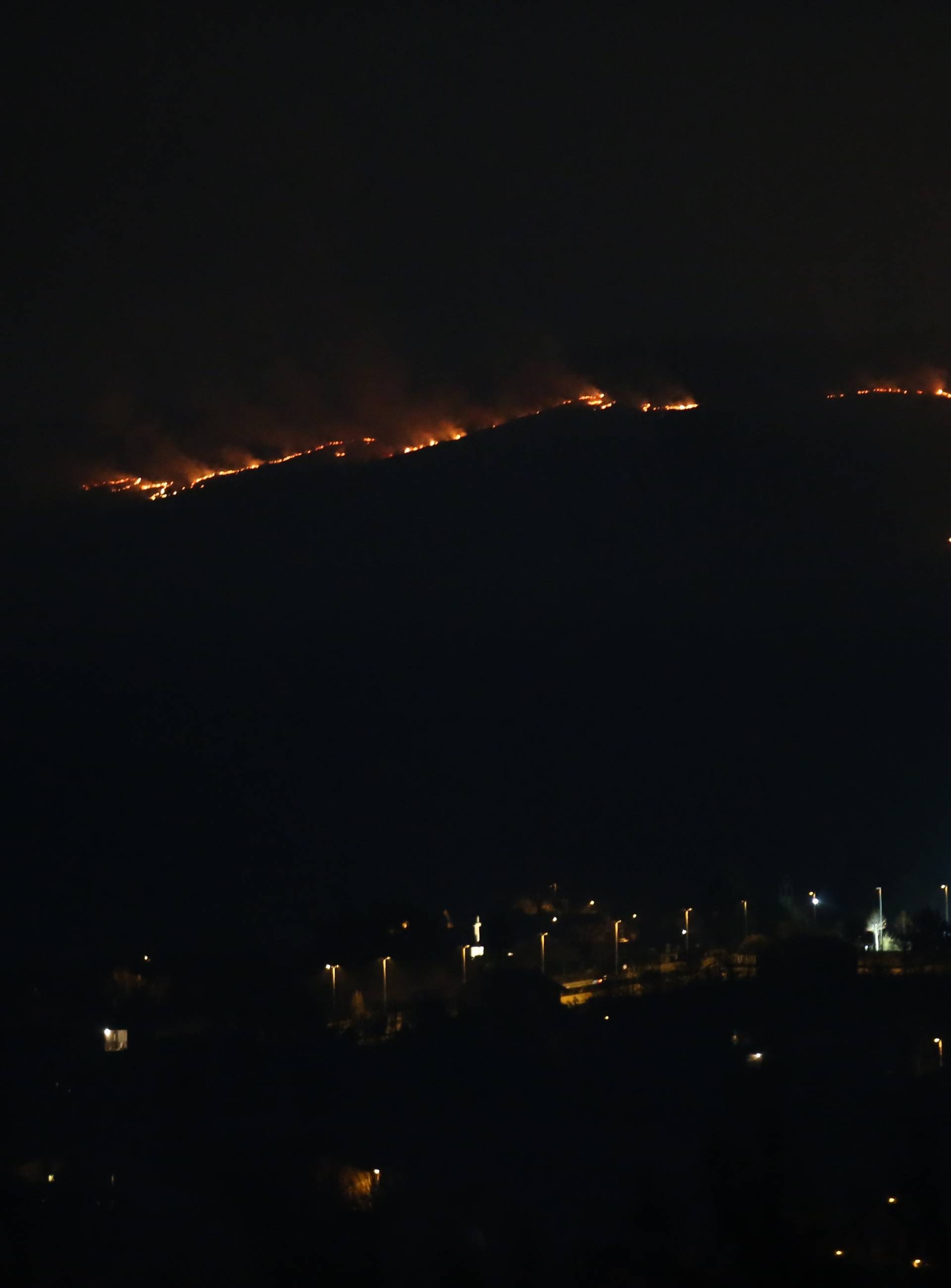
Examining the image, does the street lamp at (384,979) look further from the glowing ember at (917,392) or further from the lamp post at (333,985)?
the glowing ember at (917,392)

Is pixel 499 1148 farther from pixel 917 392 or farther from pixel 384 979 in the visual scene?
pixel 917 392

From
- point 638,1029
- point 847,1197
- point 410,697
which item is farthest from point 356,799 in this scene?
point 847,1197

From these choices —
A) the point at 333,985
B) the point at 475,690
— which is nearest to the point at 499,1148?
the point at 333,985

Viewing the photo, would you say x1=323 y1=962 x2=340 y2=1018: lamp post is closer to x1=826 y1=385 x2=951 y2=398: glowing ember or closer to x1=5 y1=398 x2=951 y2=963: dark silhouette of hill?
x1=5 y1=398 x2=951 y2=963: dark silhouette of hill

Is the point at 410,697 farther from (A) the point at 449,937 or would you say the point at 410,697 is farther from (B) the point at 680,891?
(A) the point at 449,937

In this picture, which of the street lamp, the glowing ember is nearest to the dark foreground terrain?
the street lamp
